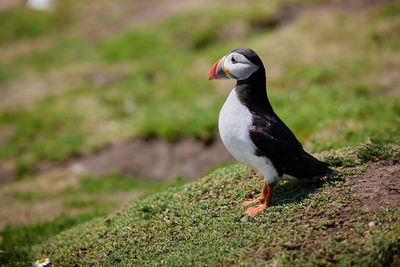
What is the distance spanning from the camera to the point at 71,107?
13.7 metres

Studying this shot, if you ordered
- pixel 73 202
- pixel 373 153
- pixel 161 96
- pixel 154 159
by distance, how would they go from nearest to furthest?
pixel 373 153 → pixel 73 202 → pixel 154 159 → pixel 161 96

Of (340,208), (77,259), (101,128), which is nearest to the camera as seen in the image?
(340,208)

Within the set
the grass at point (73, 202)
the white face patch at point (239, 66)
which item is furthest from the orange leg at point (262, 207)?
the grass at point (73, 202)

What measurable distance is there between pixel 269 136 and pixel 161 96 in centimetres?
901

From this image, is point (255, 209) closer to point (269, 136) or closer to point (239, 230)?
point (239, 230)

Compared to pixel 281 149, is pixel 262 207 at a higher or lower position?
lower

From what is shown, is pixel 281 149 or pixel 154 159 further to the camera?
pixel 154 159

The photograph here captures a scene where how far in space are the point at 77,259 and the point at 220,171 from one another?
2463 millimetres

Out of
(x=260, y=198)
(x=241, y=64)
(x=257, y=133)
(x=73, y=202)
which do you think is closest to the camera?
(x=257, y=133)

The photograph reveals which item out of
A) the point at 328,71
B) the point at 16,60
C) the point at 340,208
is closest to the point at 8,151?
the point at 16,60

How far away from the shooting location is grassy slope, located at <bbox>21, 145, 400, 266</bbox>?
163 inches

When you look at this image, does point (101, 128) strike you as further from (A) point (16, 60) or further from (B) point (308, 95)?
(A) point (16, 60)

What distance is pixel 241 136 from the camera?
4719 mm

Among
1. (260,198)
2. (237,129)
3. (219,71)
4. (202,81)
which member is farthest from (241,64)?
(202,81)
